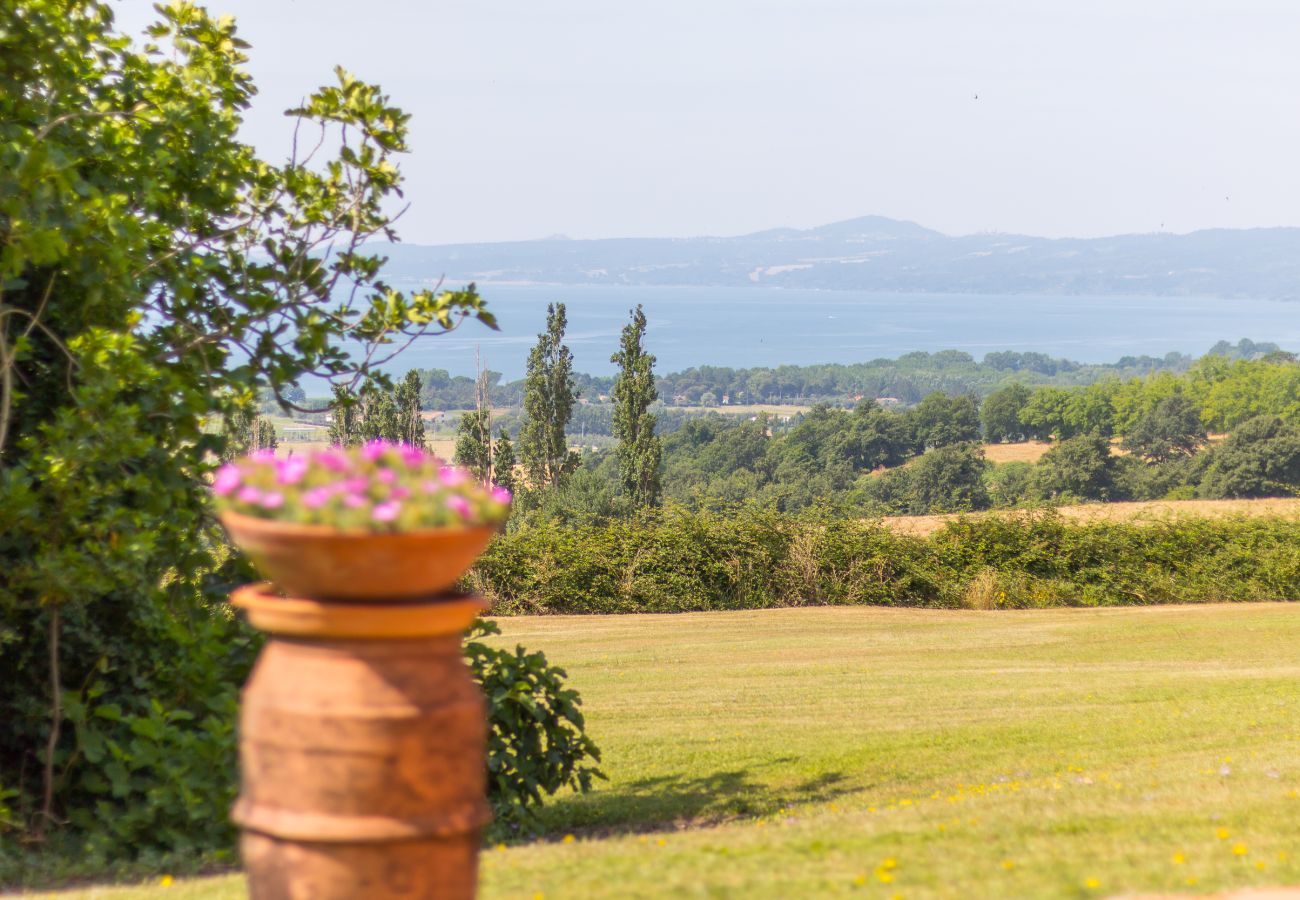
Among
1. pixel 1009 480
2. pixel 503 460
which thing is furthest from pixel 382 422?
pixel 1009 480

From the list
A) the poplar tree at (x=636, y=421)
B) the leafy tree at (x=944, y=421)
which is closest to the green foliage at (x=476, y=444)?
the poplar tree at (x=636, y=421)

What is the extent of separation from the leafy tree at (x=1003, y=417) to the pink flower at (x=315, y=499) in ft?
285

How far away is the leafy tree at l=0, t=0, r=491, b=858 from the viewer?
5.93 m

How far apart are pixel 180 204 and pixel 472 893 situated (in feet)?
17.8

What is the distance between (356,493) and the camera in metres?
2.83

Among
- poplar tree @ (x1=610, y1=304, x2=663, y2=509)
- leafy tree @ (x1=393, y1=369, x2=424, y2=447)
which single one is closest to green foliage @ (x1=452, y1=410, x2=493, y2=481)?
leafy tree @ (x1=393, y1=369, x2=424, y2=447)

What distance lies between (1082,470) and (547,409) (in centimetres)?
3135

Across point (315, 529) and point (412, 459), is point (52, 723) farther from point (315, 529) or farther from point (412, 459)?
point (315, 529)

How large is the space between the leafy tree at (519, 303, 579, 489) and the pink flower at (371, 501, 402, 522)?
38.9 m

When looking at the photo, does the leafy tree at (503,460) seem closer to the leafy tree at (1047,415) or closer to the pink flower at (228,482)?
the pink flower at (228,482)

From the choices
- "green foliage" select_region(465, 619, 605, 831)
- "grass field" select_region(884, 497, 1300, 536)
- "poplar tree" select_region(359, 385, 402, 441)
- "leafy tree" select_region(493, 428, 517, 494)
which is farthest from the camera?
"leafy tree" select_region(493, 428, 517, 494)

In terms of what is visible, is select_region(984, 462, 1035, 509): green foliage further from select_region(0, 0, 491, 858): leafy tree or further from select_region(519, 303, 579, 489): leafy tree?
select_region(0, 0, 491, 858): leafy tree

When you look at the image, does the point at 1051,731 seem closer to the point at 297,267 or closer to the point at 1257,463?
the point at 297,267

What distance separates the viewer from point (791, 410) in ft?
509
